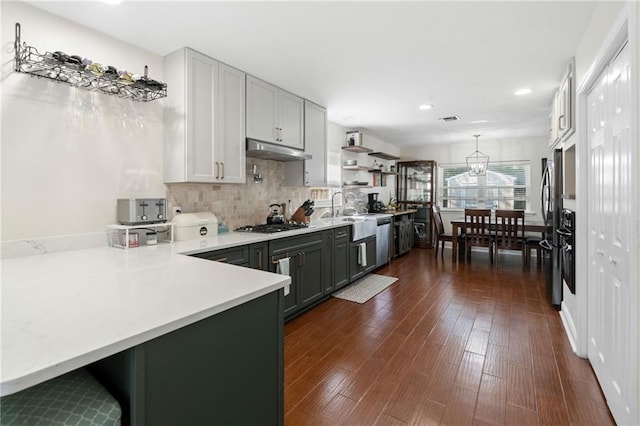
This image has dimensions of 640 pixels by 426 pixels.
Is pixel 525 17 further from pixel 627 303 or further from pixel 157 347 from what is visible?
pixel 157 347

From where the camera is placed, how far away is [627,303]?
1476mm

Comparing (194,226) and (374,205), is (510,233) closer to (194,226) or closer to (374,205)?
(374,205)

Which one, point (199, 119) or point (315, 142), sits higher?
point (315, 142)

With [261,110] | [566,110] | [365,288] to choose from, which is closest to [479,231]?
[365,288]

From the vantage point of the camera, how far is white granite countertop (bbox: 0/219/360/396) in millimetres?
736

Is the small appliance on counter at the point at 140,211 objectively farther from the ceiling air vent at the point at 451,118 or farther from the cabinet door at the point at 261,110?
the ceiling air vent at the point at 451,118

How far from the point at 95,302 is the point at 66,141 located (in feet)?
5.04

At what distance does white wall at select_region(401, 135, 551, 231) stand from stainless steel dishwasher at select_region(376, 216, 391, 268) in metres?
2.64

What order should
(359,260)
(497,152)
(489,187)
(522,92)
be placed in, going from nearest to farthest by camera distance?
(522,92)
(359,260)
(497,152)
(489,187)

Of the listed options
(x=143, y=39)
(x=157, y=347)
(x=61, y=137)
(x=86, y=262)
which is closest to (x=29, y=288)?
(x=86, y=262)

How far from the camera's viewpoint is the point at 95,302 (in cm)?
108

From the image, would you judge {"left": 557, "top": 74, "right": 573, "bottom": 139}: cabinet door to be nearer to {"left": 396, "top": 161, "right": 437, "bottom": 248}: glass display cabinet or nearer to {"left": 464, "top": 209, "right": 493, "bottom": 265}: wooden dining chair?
{"left": 464, "top": 209, "right": 493, "bottom": 265}: wooden dining chair

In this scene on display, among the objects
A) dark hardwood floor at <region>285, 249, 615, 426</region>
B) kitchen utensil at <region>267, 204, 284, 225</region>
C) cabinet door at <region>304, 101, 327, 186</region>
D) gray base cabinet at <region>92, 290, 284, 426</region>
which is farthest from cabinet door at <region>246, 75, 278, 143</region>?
gray base cabinet at <region>92, 290, 284, 426</region>

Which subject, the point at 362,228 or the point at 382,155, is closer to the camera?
the point at 362,228
